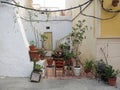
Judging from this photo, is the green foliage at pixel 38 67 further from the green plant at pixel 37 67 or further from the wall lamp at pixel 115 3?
the wall lamp at pixel 115 3

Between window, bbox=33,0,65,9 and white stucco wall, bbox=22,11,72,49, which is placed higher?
window, bbox=33,0,65,9

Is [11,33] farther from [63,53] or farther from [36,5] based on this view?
[36,5]

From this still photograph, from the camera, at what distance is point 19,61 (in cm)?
595

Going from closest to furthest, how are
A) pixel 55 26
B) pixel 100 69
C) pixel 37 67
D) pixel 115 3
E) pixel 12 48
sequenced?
pixel 100 69
pixel 115 3
pixel 37 67
pixel 12 48
pixel 55 26

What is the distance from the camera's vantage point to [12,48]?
5.91m

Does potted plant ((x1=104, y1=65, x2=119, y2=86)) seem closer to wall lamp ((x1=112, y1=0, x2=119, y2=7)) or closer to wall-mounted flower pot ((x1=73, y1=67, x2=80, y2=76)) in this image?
wall-mounted flower pot ((x1=73, y1=67, x2=80, y2=76))

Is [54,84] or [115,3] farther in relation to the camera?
[115,3]

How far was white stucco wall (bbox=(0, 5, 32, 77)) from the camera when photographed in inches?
230

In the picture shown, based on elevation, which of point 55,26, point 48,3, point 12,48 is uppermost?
point 48,3

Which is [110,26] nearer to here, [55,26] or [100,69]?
[100,69]

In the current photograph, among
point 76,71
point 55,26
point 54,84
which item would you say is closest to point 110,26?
point 76,71

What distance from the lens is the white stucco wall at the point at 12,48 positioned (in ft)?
19.2

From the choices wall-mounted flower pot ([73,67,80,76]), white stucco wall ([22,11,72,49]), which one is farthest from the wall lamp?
white stucco wall ([22,11,72,49])

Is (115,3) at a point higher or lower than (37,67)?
higher
